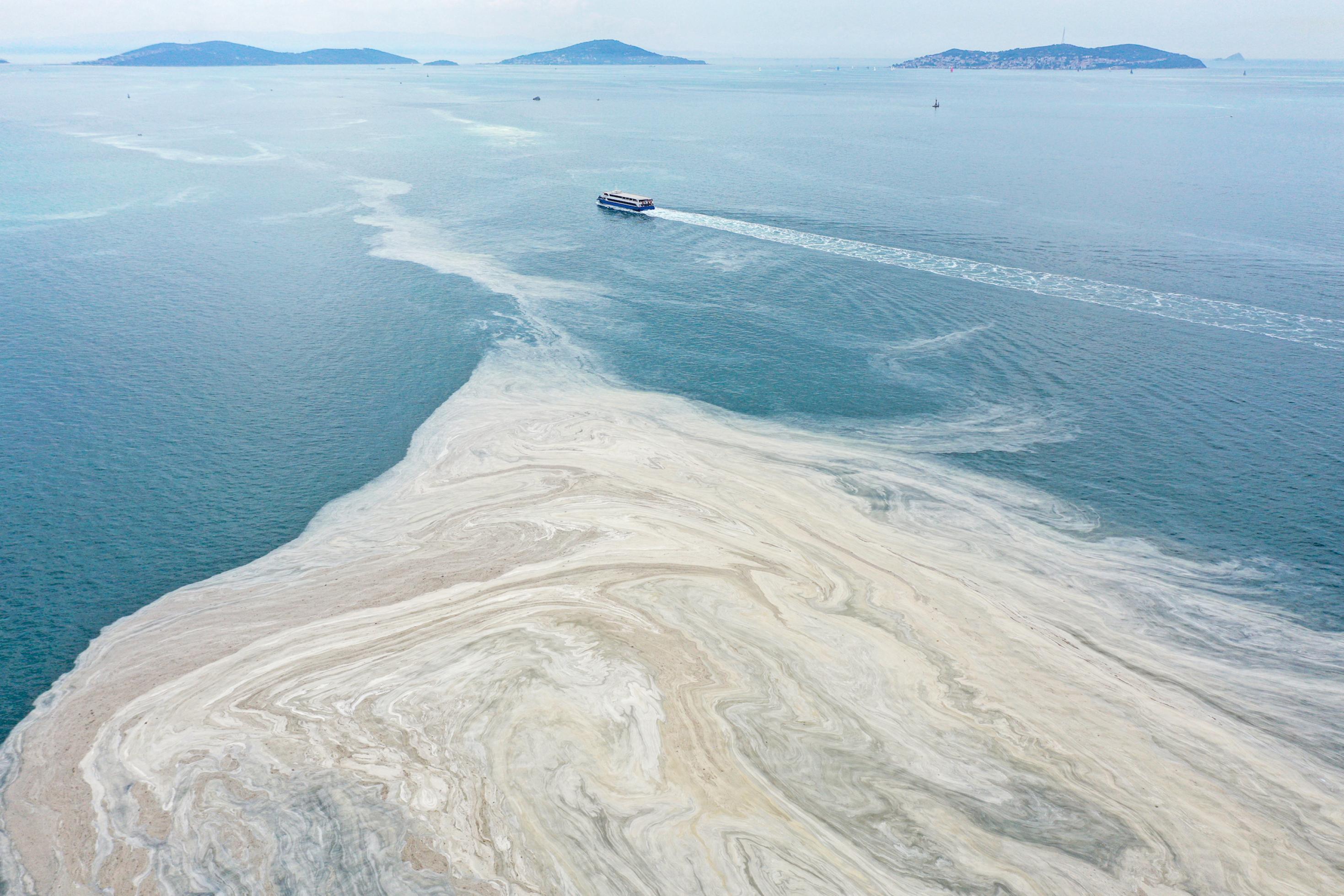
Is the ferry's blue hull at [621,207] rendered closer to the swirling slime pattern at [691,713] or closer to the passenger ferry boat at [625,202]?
the passenger ferry boat at [625,202]

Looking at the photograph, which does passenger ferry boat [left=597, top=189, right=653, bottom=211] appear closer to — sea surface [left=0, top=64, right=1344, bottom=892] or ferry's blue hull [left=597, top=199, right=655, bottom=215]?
ferry's blue hull [left=597, top=199, right=655, bottom=215]

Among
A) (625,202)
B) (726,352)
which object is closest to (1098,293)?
(726,352)

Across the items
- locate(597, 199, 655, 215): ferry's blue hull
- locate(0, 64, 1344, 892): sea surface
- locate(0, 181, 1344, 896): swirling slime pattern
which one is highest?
locate(597, 199, 655, 215): ferry's blue hull

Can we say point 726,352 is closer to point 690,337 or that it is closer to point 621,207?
point 690,337

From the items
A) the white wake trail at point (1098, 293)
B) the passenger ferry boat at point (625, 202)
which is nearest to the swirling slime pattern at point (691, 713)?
the white wake trail at point (1098, 293)

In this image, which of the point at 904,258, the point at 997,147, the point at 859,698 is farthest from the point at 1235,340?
A: the point at 997,147

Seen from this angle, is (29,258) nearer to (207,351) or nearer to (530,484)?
(207,351)

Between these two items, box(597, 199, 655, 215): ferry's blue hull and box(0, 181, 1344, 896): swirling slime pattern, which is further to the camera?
box(597, 199, 655, 215): ferry's blue hull

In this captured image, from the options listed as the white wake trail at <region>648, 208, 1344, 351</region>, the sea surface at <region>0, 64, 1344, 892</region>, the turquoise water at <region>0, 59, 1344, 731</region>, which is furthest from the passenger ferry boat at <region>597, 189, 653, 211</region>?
the white wake trail at <region>648, 208, 1344, 351</region>

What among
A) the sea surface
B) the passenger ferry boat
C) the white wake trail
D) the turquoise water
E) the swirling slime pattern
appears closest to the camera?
the swirling slime pattern
